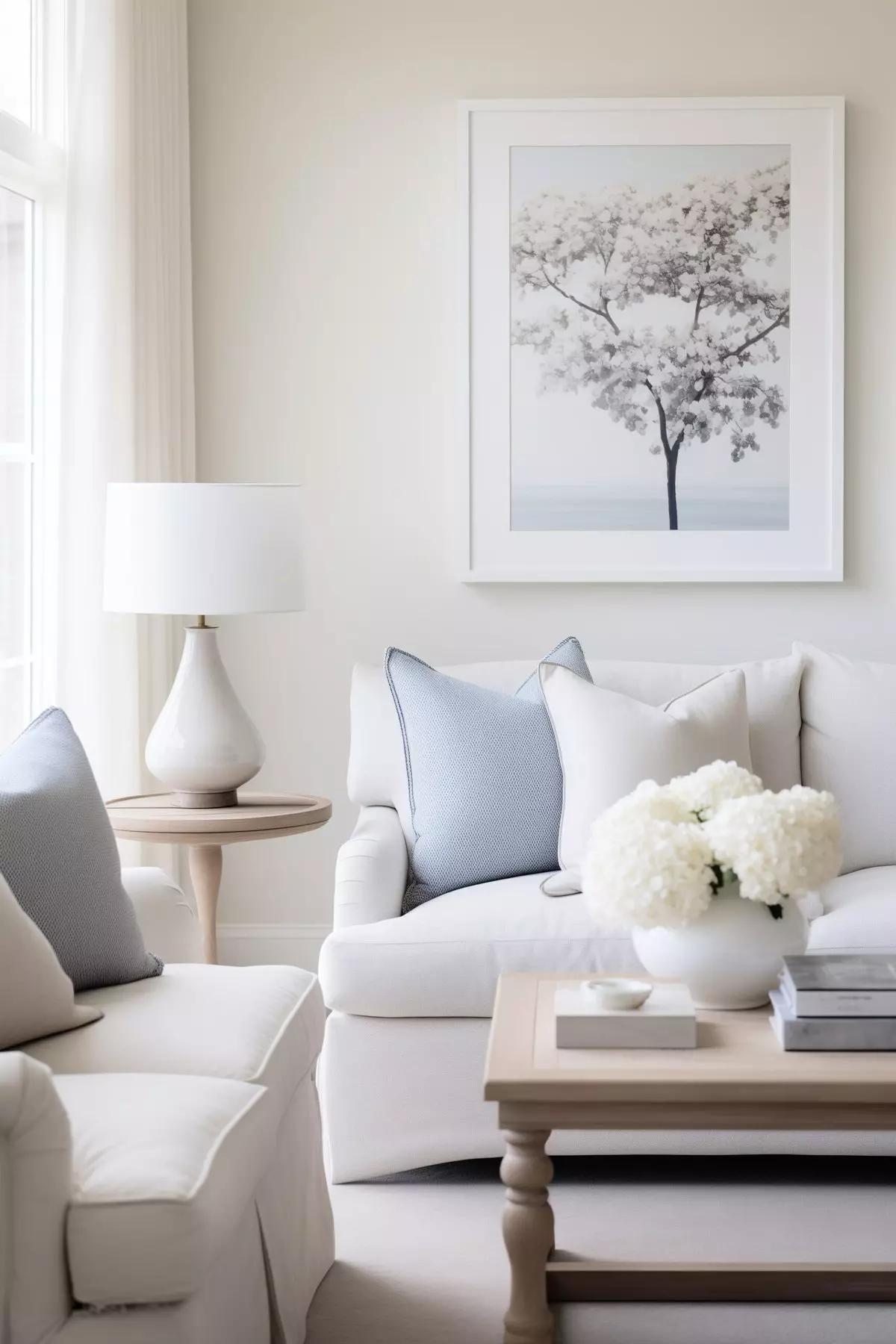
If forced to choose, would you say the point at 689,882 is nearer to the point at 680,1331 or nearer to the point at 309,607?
the point at 680,1331

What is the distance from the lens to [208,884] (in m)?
3.35

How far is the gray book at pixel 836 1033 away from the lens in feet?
6.38

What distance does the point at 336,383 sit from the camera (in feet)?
13.8

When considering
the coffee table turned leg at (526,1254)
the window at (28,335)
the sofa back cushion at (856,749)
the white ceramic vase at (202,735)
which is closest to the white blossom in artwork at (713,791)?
the coffee table turned leg at (526,1254)

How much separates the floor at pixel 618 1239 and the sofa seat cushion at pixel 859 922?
0.47 metres

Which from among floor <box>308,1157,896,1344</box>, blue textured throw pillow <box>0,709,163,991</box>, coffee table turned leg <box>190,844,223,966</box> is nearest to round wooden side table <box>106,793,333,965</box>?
coffee table turned leg <box>190,844,223,966</box>

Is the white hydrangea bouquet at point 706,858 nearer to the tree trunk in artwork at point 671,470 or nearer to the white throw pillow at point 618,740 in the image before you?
the white throw pillow at point 618,740

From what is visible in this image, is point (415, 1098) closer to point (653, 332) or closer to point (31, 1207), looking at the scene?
point (31, 1207)

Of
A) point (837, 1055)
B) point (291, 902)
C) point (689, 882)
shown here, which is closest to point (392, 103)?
point (291, 902)

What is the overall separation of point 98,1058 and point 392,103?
3.01 m

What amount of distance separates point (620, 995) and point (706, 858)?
0.23 metres

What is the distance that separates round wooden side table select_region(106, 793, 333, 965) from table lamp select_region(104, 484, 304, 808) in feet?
0.29

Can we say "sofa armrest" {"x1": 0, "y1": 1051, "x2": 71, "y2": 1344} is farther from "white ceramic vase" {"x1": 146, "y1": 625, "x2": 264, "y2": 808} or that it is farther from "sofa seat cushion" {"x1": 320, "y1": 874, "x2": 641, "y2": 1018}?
"white ceramic vase" {"x1": 146, "y1": 625, "x2": 264, "y2": 808}

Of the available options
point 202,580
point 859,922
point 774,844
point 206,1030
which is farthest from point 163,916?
point 859,922
